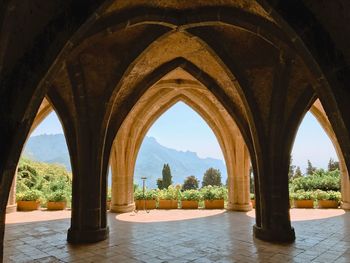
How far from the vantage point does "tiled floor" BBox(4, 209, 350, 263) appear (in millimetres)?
5711

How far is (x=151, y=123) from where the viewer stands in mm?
13836

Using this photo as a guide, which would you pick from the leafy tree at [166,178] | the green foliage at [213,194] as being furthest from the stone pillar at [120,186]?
the leafy tree at [166,178]

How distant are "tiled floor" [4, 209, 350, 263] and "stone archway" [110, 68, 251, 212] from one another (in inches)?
109

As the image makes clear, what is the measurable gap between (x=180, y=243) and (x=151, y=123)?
759 centimetres

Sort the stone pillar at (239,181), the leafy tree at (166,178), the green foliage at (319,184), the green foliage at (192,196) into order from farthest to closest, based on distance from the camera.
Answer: the leafy tree at (166,178) < the green foliage at (319,184) < the green foliage at (192,196) < the stone pillar at (239,181)

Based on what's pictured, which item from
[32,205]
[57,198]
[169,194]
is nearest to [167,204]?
[169,194]

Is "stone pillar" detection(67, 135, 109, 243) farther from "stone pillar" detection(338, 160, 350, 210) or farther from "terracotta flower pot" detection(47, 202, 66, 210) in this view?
"stone pillar" detection(338, 160, 350, 210)

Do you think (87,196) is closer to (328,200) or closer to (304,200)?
(304,200)

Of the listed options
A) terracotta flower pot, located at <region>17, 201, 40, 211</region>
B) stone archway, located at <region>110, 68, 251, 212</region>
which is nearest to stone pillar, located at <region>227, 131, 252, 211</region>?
stone archway, located at <region>110, 68, 251, 212</region>

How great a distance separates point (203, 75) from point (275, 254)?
4.77 metres

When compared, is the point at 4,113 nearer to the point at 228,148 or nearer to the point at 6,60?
the point at 6,60

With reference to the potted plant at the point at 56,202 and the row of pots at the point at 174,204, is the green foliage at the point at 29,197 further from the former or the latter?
the row of pots at the point at 174,204

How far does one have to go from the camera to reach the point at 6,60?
3.75 meters

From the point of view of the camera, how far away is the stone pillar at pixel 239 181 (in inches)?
515
